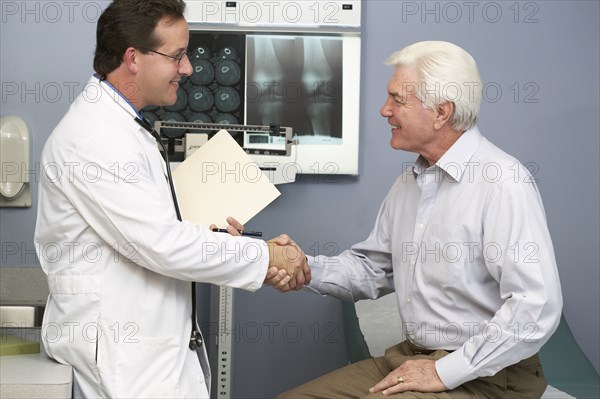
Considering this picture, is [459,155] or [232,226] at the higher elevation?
[459,155]

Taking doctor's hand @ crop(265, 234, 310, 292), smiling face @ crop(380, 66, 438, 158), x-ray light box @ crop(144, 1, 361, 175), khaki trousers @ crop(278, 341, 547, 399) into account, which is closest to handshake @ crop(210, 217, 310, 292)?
doctor's hand @ crop(265, 234, 310, 292)

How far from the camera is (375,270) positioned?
243cm

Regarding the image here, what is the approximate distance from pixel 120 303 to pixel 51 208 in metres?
0.26

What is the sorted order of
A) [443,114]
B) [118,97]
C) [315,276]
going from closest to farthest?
[118,97]
[443,114]
[315,276]

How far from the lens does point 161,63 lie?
81.0 inches

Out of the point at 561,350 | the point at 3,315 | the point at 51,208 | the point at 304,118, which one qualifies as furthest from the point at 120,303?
the point at 561,350

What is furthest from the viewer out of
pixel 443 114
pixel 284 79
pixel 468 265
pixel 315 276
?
pixel 284 79

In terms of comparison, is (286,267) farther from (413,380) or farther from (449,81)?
(449,81)

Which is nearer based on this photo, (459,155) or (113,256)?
(113,256)

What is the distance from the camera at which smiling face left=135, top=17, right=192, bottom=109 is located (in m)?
2.04

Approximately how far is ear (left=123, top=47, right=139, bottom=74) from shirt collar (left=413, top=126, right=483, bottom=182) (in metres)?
0.78

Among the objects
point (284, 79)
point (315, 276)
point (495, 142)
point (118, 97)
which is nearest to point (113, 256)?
point (118, 97)

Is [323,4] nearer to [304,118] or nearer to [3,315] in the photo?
[304,118]

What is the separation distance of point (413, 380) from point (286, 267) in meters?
0.42
